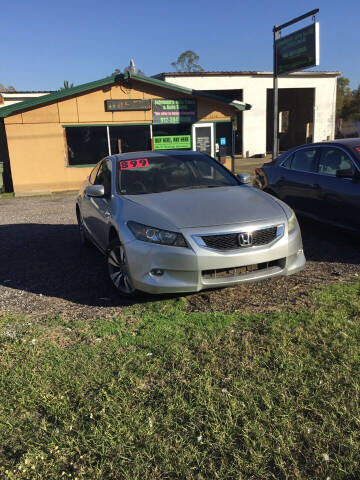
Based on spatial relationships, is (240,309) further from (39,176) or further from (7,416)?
(39,176)

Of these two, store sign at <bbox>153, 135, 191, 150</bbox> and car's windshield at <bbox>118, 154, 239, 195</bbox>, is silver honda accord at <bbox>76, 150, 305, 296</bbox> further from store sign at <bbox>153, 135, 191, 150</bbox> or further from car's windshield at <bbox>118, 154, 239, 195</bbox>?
store sign at <bbox>153, 135, 191, 150</bbox>

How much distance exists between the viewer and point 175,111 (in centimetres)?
1625

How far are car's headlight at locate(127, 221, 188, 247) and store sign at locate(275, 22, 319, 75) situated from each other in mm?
13644

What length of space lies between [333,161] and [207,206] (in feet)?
9.54

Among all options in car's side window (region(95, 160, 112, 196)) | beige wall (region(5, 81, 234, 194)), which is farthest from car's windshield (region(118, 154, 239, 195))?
beige wall (region(5, 81, 234, 194))

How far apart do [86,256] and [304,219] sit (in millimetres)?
3545

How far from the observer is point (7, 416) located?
8.44 feet

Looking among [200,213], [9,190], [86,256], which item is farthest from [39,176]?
[200,213]

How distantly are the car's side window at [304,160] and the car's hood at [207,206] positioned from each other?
2.18 meters

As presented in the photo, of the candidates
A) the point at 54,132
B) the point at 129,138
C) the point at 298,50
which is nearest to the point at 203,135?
the point at 129,138

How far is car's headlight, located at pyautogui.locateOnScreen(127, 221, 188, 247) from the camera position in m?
3.80

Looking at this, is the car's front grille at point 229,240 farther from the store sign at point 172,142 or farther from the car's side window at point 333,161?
the store sign at point 172,142

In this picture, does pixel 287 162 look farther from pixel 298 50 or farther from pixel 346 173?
pixel 298 50

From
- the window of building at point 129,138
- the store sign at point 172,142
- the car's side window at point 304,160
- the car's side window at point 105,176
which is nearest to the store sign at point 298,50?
the store sign at point 172,142
